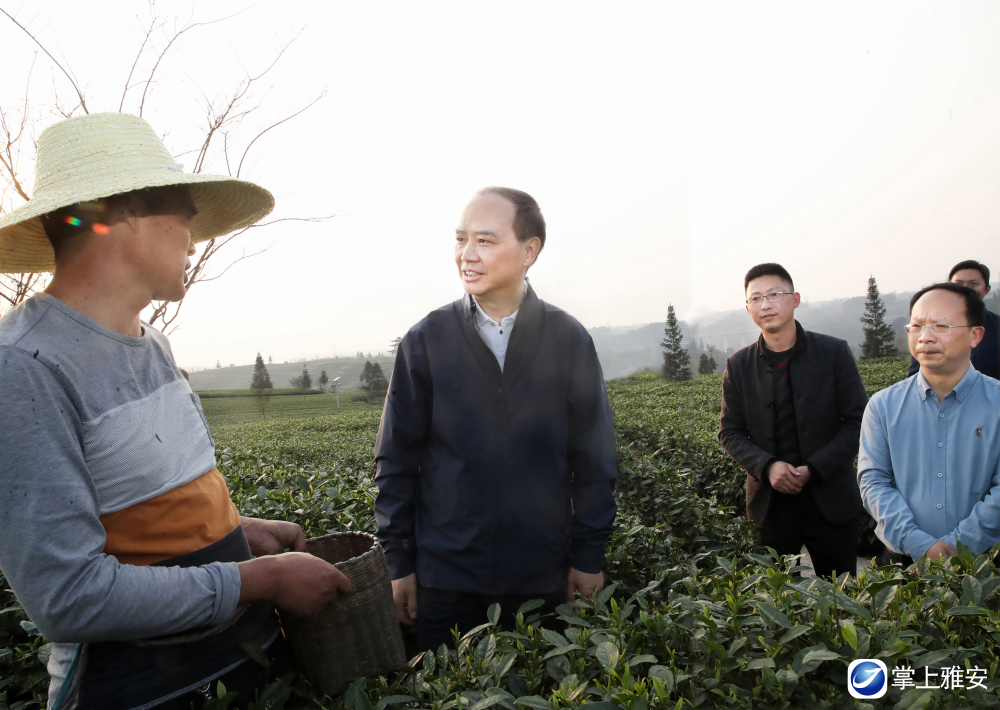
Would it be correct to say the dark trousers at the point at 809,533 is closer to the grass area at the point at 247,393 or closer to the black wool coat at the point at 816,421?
the black wool coat at the point at 816,421

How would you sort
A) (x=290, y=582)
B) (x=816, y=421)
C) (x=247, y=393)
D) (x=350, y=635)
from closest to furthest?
(x=290, y=582) < (x=350, y=635) < (x=816, y=421) < (x=247, y=393)

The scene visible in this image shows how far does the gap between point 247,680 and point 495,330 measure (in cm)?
133

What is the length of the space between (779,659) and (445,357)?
53.2 inches

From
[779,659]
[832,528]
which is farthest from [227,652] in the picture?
[832,528]

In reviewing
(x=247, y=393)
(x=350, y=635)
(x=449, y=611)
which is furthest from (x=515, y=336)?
(x=247, y=393)

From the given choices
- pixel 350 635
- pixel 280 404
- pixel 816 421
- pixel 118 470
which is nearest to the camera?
pixel 118 470

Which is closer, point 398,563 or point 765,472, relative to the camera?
point 398,563

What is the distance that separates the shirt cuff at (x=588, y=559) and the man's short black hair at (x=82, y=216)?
170 cm

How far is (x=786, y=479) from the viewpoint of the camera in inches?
130

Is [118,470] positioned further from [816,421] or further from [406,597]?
[816,421]

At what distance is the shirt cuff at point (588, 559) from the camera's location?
7.23 feet

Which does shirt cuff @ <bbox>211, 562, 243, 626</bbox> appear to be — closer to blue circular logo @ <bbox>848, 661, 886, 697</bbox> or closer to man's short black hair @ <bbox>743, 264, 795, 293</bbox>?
blue circular logo @ <bbox>848, 661, 886, 697</bbox>

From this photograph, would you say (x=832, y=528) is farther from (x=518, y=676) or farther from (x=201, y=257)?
(x=201, y=257)

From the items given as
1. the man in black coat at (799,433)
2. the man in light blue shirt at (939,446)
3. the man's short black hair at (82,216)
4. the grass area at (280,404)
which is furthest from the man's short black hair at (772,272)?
the grass area at (280,404)
